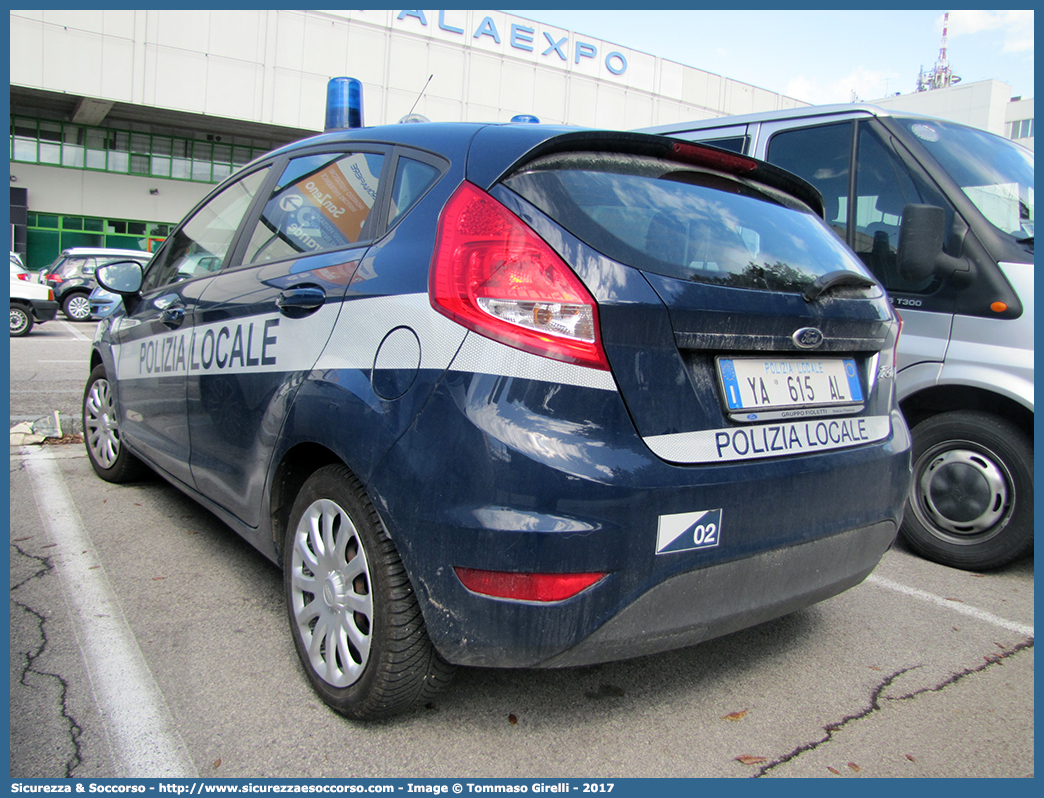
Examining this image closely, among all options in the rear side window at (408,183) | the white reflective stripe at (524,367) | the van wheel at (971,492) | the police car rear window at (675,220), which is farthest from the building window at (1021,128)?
the white reflective stripe at (524,367)

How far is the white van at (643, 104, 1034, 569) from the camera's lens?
347 cm

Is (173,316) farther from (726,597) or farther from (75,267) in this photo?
(75,267)

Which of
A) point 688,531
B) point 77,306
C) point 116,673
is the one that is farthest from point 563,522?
point 77,306

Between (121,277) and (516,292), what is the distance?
9.91 feet

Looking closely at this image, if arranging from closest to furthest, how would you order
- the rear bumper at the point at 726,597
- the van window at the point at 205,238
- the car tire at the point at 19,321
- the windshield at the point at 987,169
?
the rear bumper at the point at 726,597, the van window at the point at 205,238, the windshield at the point at 987,169, the car tire at the point at 19,321

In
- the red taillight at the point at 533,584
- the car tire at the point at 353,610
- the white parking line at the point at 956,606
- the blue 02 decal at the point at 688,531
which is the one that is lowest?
the white parking line at the point at 956,606

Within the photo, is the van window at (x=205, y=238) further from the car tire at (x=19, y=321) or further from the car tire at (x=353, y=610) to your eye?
the car tire at (x=19, y=321)

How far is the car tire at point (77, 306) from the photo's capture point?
1811cm

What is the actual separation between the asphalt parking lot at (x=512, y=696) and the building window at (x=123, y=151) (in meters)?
29.6

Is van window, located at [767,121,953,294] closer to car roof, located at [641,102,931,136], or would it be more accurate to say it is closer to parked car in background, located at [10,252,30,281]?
car roof, located at [641,102,931,136]

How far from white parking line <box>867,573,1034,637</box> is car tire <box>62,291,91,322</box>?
19.1m

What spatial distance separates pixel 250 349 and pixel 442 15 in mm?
29844

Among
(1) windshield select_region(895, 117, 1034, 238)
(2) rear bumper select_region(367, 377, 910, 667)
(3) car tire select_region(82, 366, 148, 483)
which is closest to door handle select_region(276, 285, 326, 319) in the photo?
(2) rear bumper select_region(367, 377, 910, 667)
